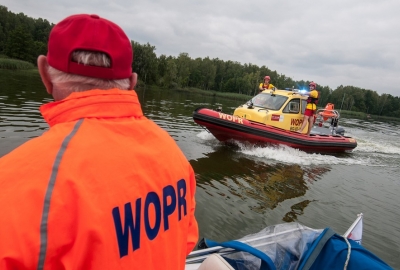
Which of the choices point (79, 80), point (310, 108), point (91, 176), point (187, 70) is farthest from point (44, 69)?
point (187, 70)

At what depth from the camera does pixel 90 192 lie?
0.80 meters

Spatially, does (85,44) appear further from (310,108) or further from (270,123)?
(310,108)

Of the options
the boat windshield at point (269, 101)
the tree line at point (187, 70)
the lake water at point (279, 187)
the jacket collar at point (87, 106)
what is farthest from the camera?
the tree line at point (187, 70)

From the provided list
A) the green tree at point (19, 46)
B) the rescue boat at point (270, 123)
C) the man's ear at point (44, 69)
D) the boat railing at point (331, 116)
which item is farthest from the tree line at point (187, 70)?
the man's ear at point (44, 69)

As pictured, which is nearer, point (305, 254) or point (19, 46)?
point (305, 254)

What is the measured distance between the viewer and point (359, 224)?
11.8ft

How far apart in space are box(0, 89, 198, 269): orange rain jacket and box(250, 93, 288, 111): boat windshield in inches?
355

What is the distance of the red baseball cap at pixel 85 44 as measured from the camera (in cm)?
93

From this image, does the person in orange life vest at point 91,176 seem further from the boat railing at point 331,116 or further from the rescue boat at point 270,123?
the boat railing at point 331,116

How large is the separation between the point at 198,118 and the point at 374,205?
15.7ft

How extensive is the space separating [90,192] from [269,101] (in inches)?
372

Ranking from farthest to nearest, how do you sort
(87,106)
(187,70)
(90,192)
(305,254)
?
(187,70) < (305,254) < (87,106) < (90,192)

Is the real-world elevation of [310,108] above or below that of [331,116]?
above

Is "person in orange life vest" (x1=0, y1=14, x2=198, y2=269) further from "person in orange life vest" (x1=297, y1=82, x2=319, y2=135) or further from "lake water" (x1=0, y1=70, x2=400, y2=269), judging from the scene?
"person in orange life vest" (x1=297, y1=82, x2=319, y2=135)
